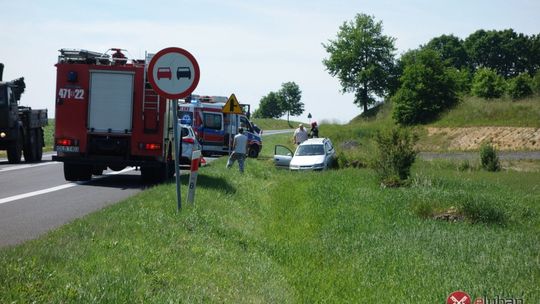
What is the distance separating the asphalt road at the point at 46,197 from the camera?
12016mm

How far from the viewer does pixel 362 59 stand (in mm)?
94750

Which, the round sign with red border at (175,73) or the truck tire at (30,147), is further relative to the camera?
the truck tire at (30,147)

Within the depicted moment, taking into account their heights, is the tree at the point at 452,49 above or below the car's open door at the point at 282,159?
above

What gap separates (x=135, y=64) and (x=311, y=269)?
12.4 metres

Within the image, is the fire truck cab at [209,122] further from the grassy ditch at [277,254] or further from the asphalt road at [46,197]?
the grassy ditch at [277,254]

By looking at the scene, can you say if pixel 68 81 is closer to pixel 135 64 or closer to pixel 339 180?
pixel 135 64

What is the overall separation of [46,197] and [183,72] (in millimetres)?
6461

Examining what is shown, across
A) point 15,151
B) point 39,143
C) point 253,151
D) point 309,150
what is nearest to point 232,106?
point 309,150

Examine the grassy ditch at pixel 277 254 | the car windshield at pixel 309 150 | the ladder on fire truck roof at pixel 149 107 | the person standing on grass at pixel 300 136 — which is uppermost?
the ladder on fire truck roof at pixel 149 107

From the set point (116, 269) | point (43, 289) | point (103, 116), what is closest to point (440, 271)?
point (116, 269)

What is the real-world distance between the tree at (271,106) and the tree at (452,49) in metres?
58.2

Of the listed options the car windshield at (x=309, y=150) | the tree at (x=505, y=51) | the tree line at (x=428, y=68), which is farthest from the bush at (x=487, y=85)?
the car windshield at (x=309, y=150)

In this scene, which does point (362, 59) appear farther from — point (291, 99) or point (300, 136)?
point (291, 99)

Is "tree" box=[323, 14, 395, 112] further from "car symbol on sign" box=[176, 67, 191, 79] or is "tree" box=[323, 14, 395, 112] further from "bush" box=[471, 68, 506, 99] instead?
"car symbol on sign" box=[176, 67, 191, 79]
